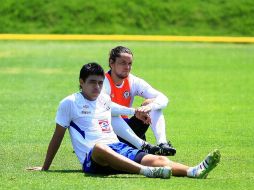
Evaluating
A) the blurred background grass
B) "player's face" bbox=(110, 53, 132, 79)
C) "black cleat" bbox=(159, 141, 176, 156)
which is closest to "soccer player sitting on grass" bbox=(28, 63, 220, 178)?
"black cleat" bbox=(159, 141, 176, 156)

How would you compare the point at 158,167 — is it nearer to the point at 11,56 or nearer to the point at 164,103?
the point at 164,103

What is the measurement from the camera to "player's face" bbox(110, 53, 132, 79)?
1163cm

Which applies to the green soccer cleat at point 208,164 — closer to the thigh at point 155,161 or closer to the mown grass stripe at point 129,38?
the thigh at point 155,161

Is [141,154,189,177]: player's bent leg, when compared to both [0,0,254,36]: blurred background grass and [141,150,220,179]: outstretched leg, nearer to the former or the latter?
[141,150,220,179]: outstretched leg

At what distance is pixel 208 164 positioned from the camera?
31.9 ft

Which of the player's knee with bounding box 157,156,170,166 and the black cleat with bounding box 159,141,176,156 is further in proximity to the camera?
the black cleat with bounding box 159,141,176,156

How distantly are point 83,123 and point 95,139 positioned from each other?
0.24 m

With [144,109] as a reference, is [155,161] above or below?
below

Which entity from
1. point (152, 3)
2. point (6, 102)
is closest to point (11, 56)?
point (6, 102)

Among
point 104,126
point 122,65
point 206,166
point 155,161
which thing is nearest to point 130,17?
point 122,65

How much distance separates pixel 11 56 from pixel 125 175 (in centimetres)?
A: 1793

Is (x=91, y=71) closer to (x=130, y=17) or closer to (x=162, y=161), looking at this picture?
(x=162, y=161)

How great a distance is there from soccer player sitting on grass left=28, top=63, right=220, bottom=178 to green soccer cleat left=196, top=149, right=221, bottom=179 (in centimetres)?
1

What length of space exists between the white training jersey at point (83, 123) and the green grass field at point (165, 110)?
35cm
